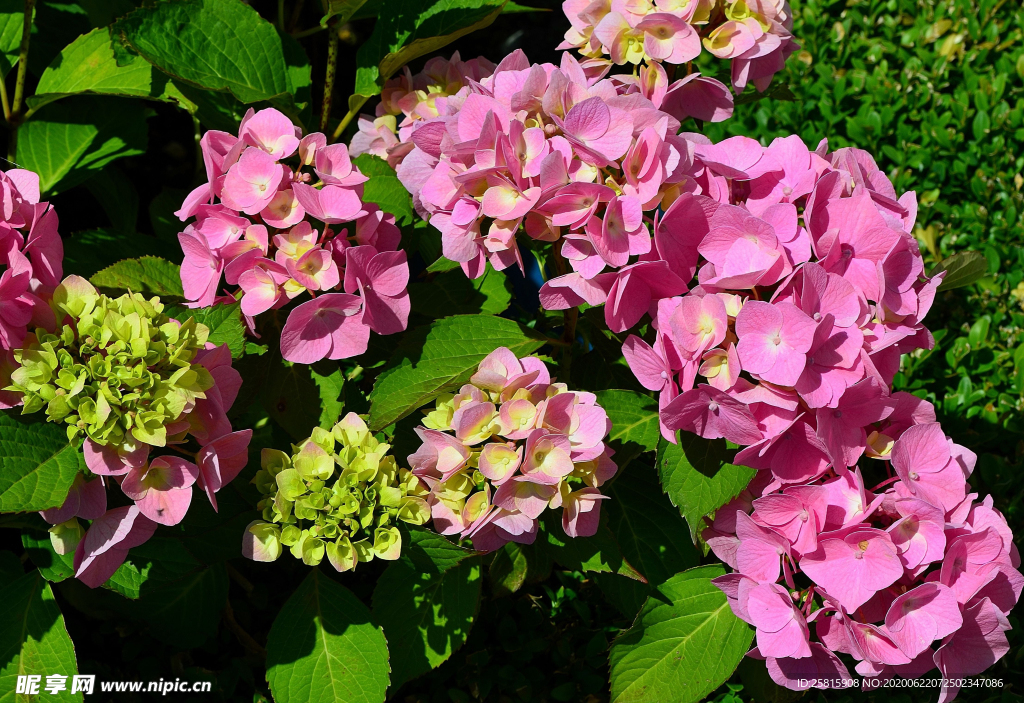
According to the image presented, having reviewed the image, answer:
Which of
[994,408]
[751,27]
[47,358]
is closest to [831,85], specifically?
[994,408]

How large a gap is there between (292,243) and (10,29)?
42.6 inches

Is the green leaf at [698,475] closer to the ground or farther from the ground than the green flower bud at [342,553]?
farther from the ground

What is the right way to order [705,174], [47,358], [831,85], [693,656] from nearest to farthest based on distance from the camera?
[47,358]
[705,174]
[693,656]
[831,85]

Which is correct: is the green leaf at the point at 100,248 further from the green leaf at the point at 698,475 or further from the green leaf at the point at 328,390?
the green leaf at the point at 698,475

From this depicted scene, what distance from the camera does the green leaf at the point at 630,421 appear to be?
4.30 feet

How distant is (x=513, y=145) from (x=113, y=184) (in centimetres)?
122

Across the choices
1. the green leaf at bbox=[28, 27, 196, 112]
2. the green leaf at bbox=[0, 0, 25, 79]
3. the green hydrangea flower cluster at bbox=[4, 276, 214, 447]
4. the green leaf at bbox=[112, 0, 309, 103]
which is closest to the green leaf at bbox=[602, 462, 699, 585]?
the green hydrangea flower cluster at bbox=[4, 276, 214, 447]

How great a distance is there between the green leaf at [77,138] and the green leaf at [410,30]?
577 millimetres

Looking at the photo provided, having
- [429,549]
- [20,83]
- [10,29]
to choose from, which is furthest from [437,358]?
[10,29]

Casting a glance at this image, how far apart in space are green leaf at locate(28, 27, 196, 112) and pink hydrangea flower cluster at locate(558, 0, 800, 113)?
2.61ft

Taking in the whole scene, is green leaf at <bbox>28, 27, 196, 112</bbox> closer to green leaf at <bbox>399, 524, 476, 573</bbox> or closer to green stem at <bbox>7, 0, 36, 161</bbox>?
green stem at <bbox>7, 0, 36, 161</bbox>

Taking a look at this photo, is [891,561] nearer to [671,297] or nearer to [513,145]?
[671,297]

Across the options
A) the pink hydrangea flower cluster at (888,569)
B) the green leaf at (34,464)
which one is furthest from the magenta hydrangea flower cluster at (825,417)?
the green leaf at (34,464)

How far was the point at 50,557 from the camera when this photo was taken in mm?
1306
